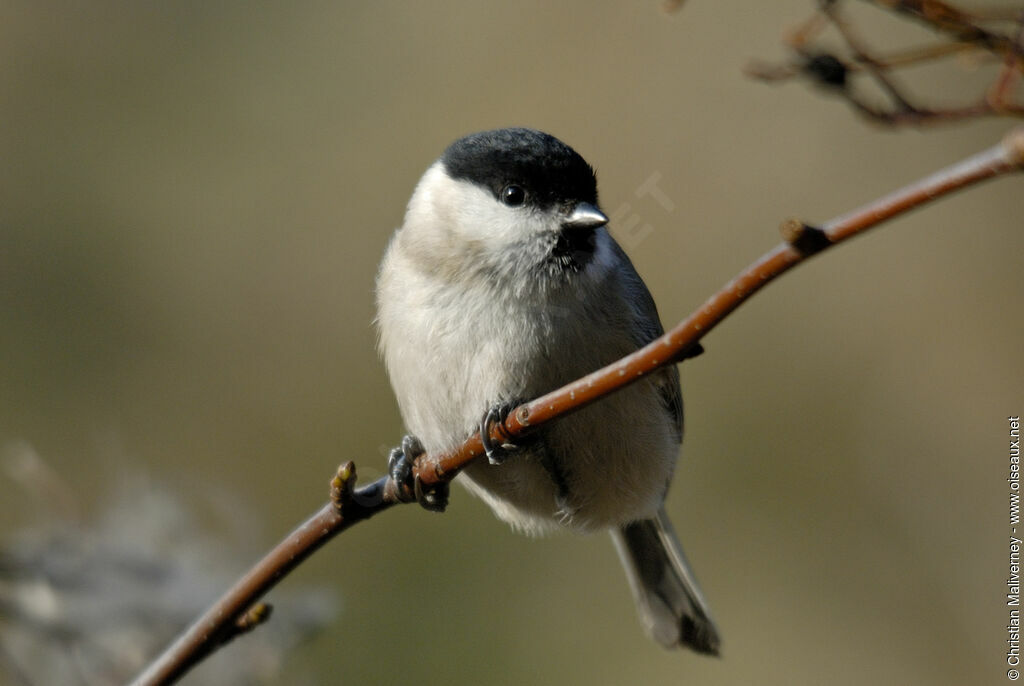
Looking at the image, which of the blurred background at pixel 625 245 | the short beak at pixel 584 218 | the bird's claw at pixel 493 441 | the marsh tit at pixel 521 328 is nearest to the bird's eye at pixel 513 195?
the marsh tit at pixel 521 328

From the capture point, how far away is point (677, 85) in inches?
204

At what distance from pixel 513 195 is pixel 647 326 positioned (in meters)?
0.54

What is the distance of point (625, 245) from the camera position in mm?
3109

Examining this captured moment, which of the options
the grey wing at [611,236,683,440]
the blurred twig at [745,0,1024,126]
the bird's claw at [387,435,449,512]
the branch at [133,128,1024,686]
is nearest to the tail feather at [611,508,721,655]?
the grey wing at [611,236,683,440]

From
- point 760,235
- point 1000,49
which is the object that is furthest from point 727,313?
point 760,235

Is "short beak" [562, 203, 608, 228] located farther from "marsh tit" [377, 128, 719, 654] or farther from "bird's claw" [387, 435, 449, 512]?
"bird's claw" [387, 435, 449, 512]

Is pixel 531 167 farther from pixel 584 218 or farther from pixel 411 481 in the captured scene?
pixel 411 481

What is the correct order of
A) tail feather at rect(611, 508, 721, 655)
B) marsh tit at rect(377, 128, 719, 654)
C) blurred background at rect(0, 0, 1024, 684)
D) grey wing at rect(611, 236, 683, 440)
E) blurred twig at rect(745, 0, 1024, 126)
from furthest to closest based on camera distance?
blurred background at rect(0, 0, 1024, 684) → tail feather at rect(611, 508, 721, 655) → grey wing at rect(611, 236, 683, 440) → marsh tit at rect(377, 128, 719, 654) → blurred twig at rect(745, 0, 1024, 126)

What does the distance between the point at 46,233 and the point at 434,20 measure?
2.41 m

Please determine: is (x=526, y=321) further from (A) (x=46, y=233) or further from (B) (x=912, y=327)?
(A) (x=46, y=233)

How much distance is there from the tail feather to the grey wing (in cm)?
44

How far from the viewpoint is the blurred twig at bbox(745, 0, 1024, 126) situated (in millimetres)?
1210

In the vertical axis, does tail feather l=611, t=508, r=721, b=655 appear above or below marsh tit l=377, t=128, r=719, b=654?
below

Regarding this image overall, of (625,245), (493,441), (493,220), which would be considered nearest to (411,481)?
(493,441)
